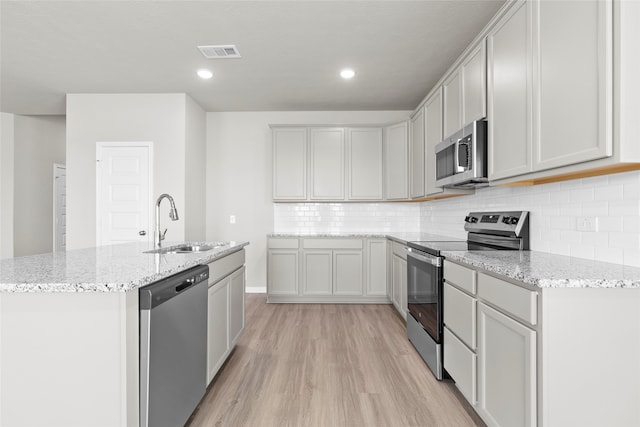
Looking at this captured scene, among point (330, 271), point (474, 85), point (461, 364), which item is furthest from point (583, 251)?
point (330, 271)

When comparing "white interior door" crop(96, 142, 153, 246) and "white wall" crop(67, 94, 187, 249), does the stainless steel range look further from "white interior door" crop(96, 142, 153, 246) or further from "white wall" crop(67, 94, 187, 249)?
"white interior door" crop(96, 142, 153, 246)

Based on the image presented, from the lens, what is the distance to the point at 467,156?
2.49 metres

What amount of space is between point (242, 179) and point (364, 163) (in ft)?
6.04

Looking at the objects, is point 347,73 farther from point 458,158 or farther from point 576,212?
point 576,212

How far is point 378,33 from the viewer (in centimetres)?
285

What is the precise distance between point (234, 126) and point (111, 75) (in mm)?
1704

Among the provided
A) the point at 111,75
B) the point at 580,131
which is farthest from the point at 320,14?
the point at 111,75

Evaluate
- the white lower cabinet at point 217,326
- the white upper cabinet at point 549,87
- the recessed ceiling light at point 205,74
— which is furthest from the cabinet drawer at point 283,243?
the white upper cabinet at point 549,87

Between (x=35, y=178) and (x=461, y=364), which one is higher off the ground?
(x=35, y=178)

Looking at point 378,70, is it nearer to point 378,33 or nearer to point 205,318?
point 378,33

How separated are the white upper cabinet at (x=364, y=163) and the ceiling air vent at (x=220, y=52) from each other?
1891 millimetres

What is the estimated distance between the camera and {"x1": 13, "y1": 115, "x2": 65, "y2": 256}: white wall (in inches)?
211

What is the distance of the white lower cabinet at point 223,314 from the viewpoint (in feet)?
7.16

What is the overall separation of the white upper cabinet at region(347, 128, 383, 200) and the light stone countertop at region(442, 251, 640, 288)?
2708 mm
